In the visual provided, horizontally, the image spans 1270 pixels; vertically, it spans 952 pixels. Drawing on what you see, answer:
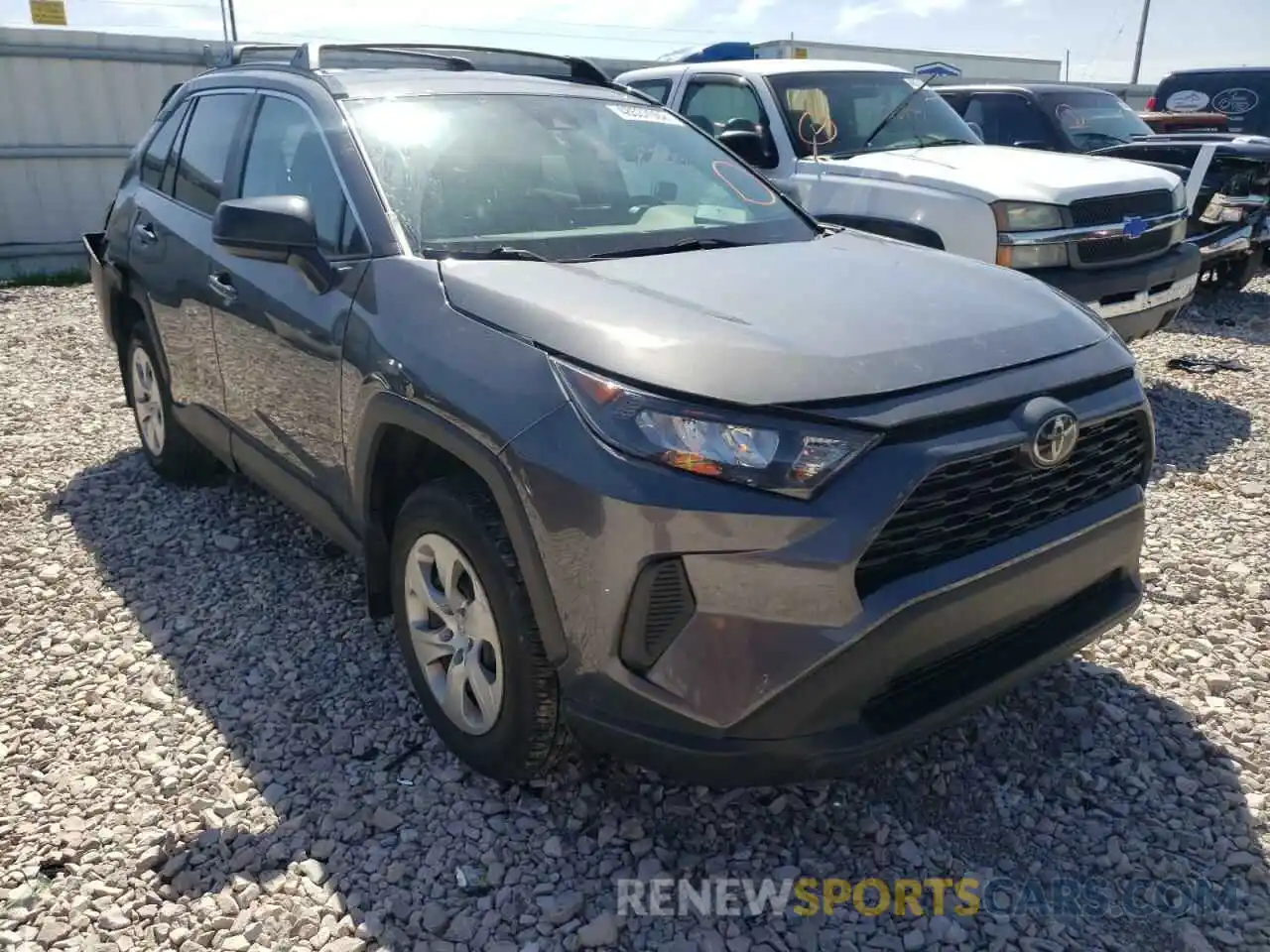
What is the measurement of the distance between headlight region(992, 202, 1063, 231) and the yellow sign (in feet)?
34.6

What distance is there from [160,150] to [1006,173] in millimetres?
4286

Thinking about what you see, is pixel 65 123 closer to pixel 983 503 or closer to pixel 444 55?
pixel 444 55

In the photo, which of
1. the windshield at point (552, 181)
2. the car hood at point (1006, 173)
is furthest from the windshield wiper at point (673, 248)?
the car hood at point (1006, 173)

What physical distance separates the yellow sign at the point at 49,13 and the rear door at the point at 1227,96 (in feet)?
40.6

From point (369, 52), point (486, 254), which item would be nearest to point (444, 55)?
point (369, 52)

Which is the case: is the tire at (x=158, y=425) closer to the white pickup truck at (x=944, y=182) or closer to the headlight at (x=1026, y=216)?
the white pickup truck at (x=944, y=182)

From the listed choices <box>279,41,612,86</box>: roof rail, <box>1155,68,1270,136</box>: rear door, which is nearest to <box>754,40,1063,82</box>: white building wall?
<box>1155,68,1270,136</box>: rear door

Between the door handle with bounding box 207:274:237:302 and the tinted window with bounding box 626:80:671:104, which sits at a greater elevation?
the tinted window with bounding box 626:80:671:104

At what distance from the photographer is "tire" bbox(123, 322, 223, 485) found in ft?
14.9

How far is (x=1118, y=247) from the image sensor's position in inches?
215

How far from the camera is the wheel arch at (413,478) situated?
225 centimetres

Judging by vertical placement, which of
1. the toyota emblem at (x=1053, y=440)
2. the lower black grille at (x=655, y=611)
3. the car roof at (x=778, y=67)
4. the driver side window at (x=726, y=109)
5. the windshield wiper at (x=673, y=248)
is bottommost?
the lower black grille at (x=655, y=611)

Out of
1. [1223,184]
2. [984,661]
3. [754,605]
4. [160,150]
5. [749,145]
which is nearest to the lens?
[754,605]

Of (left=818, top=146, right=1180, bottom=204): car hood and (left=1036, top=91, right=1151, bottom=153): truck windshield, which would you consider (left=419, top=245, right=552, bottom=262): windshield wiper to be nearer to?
(left=818, top=146, right=1180, bottom=204): car hood
